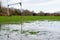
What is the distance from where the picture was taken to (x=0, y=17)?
46125 millimetres

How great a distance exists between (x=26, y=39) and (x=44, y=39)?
1289 mm

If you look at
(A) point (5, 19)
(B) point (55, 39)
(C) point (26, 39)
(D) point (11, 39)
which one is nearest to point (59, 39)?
(B) point (55, 39)

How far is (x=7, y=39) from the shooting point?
14.9 meters

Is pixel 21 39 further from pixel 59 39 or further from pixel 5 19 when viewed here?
pixel 5 19

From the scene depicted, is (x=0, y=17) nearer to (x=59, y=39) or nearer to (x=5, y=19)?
(x=5, y=19)

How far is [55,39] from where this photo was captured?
1509 centimetres

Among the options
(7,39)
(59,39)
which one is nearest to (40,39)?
(59,39)

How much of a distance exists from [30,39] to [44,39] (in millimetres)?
1015

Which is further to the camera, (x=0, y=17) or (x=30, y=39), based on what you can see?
(x=0, y=17)

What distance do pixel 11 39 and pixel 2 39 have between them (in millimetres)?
775

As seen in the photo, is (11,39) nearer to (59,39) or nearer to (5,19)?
(59,39)

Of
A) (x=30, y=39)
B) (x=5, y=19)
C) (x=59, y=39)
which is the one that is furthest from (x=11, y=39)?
(x=5, y=19)

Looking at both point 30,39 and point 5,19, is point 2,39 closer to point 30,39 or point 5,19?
point 30,39

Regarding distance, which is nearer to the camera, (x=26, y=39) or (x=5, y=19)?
(x=26, y=39)
